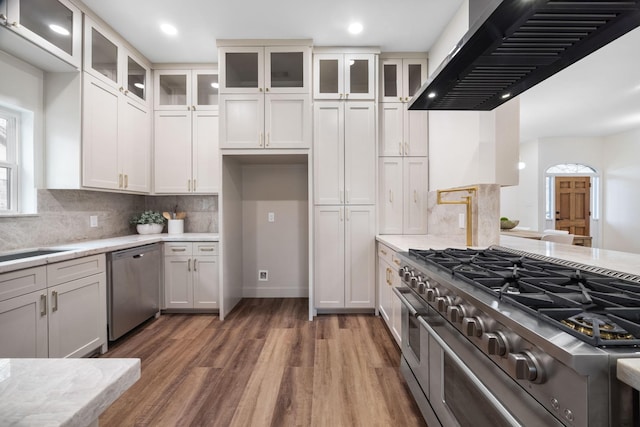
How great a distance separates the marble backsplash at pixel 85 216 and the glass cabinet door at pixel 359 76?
2.14 m

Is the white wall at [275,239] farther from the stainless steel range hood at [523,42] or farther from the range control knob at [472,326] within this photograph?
the range control knob at [472,326]

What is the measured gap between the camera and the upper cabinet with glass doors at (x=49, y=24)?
6.35ft

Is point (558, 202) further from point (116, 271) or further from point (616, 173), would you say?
point (116, 271)

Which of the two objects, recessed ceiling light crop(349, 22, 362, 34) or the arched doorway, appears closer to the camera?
recessed ceiling light crop(349, 22, 362, 34)

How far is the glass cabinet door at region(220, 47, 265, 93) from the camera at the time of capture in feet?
10.1

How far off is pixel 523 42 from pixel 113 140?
331 cm

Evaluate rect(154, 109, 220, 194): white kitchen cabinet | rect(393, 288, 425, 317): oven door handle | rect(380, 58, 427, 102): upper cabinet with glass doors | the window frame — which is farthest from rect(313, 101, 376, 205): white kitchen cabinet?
the window frame

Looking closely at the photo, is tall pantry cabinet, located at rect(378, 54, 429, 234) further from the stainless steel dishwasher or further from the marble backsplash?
the stainless steel dishwasher

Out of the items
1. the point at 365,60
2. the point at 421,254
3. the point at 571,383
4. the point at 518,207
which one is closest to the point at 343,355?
the point at 421,254

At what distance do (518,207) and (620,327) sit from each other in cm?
785

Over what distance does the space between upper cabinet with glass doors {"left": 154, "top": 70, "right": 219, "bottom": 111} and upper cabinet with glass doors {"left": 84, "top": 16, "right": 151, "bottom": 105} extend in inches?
5.2

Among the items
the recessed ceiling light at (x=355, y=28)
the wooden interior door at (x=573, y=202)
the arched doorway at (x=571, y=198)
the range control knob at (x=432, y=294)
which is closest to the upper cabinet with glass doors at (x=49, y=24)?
the recessed ceiling light at (x=355, y=28)

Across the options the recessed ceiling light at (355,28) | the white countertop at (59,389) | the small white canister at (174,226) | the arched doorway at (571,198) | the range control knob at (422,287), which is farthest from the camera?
the arched doorway at (571,198)

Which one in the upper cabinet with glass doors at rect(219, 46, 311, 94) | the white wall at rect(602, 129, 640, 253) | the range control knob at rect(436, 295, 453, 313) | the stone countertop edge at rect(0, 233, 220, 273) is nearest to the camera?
the range control knob at rect(436, 295, 453, 313)
